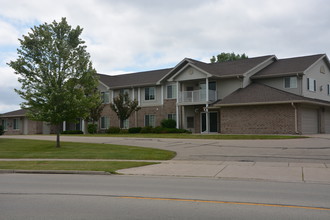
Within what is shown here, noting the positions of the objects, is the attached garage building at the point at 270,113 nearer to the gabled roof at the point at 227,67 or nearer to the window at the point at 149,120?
the gabled roof at the point at 227,67

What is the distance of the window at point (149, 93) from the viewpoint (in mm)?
38688

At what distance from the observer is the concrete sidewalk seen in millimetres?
11680

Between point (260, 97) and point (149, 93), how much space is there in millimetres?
13436

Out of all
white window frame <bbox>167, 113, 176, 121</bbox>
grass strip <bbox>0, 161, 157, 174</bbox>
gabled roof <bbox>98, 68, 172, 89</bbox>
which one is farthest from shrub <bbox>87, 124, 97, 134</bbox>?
grass strip <bbox>0, 161, 157, 174</bbox>

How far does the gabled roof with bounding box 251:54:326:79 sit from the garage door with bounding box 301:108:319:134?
346cm

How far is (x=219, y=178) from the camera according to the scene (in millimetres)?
11820

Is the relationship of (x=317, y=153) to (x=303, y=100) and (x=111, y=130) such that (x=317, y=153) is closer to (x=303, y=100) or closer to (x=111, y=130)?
(x=303, y=100)

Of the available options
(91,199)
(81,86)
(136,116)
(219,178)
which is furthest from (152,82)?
(91,199)

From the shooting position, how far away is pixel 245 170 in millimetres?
13188

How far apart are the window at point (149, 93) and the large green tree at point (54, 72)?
16533 millimetres

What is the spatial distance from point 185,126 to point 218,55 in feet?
94.7

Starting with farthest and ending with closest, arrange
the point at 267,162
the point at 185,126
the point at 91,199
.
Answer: the point at 185,126 → the point at 267,162 → the point at 91,199

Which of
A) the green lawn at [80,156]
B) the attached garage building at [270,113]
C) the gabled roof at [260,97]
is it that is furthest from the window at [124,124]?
the green lawn at [80,156]

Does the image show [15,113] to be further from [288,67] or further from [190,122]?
[288,67]
